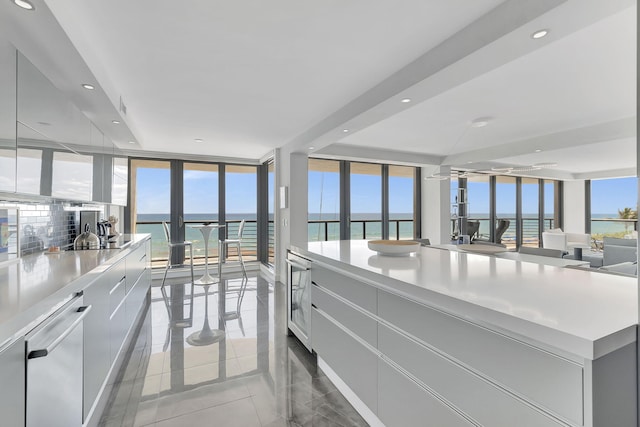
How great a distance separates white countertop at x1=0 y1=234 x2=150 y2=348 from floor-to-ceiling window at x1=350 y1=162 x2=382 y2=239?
4.90 metres

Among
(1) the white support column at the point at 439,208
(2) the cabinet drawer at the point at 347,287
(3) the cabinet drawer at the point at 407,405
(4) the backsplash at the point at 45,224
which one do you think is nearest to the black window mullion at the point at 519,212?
(1) the white support column at the point at 439,208

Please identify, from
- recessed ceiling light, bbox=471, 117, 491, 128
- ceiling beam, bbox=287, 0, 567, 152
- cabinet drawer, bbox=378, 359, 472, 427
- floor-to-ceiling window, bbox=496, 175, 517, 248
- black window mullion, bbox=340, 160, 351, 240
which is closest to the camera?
cabinet drawer, bbox=378, 359, 472, 427

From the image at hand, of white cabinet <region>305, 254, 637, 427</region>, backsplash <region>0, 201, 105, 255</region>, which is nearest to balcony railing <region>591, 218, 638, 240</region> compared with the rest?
white cabinet <region>305, 254, 637, 427</region>

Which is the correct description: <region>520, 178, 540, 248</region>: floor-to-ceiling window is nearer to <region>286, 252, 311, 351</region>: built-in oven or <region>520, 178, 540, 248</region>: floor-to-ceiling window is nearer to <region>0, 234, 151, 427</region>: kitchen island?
<region>286, 252, 311, 351</region>: built-in oven

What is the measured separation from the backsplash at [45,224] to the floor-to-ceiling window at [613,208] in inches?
480

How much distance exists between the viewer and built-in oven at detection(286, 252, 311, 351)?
254 centimetres

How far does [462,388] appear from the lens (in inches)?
45.0

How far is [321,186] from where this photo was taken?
6.30 metres

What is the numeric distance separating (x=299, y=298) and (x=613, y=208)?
10948 mm

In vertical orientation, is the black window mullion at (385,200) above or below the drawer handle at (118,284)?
above

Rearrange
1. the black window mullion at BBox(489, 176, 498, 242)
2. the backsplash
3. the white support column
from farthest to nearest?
the black window mullion at BBox(489, 176, 498, 242) < the white support column < the backsplash

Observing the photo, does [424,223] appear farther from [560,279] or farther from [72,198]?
[72,198]

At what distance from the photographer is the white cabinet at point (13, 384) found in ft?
3.11

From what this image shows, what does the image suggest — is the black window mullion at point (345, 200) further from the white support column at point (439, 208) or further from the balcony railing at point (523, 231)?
the balcony railing at point (523, 231)
